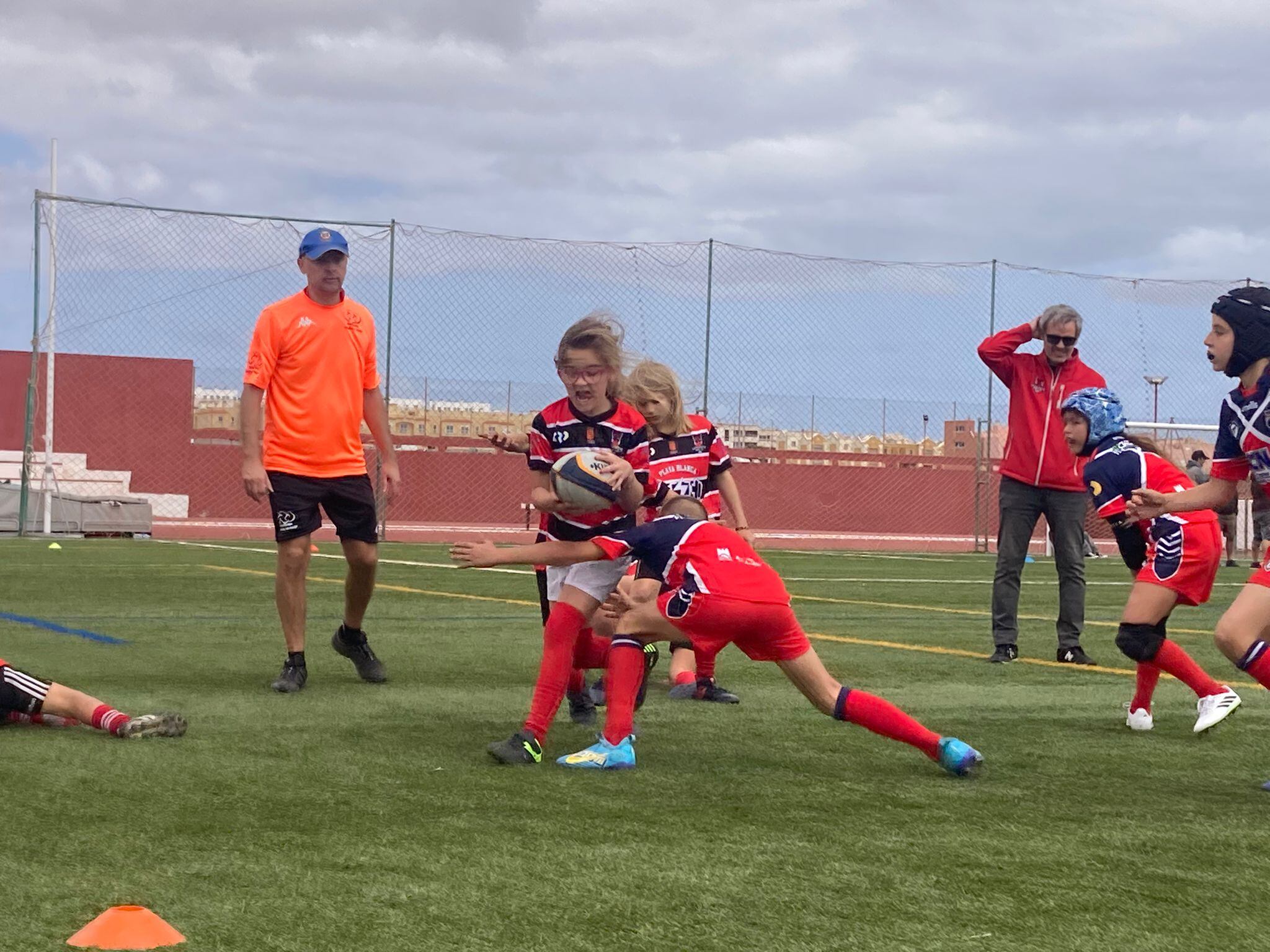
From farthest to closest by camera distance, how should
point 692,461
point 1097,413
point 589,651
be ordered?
point 692,461 → point 1097,413 → point 589,651

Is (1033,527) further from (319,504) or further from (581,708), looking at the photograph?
(319,504)

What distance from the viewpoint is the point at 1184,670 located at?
5.90 meters

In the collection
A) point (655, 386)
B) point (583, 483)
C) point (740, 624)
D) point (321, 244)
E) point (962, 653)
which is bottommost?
point (962, 653)

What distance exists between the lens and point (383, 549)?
65.0ft

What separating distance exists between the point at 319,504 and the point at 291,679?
0.79 meters

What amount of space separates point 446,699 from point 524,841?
2.71 meters

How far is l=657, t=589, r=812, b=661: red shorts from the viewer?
4.74 m

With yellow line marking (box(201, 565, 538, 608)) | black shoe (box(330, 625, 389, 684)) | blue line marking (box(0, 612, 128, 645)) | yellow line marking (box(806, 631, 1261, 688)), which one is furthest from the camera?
yellow line marking (box(201, 565, 538, 608))

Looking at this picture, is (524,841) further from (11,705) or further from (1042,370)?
(1042,370)

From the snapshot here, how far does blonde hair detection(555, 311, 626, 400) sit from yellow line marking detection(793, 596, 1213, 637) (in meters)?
5.88

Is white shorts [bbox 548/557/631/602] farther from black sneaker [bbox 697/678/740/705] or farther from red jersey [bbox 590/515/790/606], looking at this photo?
black sneaker [bbox 697/678/740/705]

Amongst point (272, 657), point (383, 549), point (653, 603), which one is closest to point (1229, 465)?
point (653, 603)

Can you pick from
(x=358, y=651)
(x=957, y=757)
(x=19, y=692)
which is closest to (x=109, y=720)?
(x=19, y=692)

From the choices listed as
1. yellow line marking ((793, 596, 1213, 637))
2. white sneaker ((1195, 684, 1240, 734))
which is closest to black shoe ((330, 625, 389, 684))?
white sneaker ((1195, 684, 1240, 734))
